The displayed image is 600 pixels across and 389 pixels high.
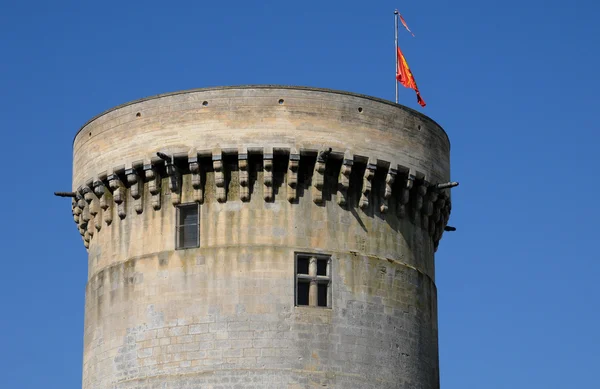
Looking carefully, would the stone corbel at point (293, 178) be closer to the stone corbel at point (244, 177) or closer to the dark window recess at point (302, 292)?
the stone corbel at point (244, 177)

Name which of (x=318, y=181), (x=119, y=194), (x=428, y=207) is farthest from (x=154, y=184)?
(x=428, y=207)

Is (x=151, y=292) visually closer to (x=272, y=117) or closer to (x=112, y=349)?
(x=112, y=349)

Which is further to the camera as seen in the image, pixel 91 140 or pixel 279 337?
pixel 91 140

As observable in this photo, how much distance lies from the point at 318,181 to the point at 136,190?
483 centimetres

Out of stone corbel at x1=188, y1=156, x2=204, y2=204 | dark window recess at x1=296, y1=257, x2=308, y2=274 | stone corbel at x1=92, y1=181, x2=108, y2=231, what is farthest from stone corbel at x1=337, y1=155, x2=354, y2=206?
stone corbel at x1=92, y1=181, x2=108, y2=231

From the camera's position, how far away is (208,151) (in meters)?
46.5

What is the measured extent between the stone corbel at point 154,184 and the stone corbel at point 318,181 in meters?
4.07

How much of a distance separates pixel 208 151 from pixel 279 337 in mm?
5136

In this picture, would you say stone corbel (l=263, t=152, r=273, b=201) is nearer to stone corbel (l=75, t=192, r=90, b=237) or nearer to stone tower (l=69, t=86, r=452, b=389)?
stone tower (l=69, t=86, r=452, b=389)

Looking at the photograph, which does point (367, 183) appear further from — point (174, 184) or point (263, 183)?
point (174, 184)

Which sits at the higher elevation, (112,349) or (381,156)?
(381,156)

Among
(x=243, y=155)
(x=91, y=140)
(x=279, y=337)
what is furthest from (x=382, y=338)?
(x=91, y=140)

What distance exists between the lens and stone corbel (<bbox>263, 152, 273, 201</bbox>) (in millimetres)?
46281

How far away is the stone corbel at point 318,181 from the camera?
46594mm
